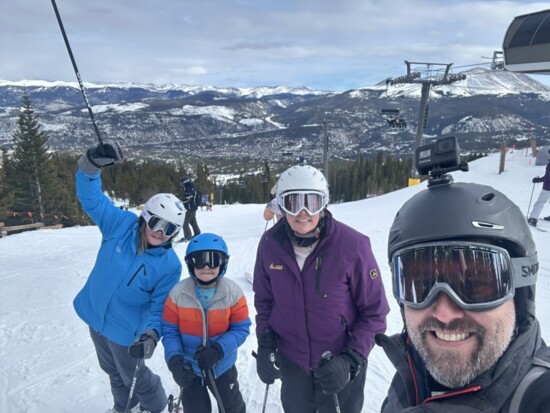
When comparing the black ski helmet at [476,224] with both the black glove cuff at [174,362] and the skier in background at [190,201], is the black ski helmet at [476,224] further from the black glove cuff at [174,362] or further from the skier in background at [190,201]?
the skier in background at [190,201]

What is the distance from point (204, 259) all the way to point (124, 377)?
1331mm

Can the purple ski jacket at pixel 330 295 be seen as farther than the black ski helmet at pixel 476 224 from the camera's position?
Yes

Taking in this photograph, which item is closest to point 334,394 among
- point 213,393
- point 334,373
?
point 334,373

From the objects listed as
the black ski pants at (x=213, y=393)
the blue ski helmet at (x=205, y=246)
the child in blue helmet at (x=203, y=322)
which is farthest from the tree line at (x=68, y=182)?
the black ski pants at (x=213, y=393)

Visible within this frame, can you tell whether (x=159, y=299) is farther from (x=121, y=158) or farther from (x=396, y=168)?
(x=396, y=168)

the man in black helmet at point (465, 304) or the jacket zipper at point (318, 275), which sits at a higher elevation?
the man in black helmet at point (465, 304)

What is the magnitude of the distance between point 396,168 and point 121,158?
7378 centimetres

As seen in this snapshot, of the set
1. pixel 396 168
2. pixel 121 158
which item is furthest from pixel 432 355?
pixel 396 168

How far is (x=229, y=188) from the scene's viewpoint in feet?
239

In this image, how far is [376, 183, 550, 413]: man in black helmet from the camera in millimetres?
1078

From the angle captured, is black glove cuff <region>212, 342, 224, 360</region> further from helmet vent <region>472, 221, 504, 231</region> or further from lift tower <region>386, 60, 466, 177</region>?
lift tower <region>386, 60, 466, 177</region>

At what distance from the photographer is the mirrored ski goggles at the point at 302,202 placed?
8.39ft

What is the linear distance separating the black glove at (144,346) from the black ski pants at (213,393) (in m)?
0.49

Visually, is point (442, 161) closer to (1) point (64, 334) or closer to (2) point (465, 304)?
(2) point (465, 304)
